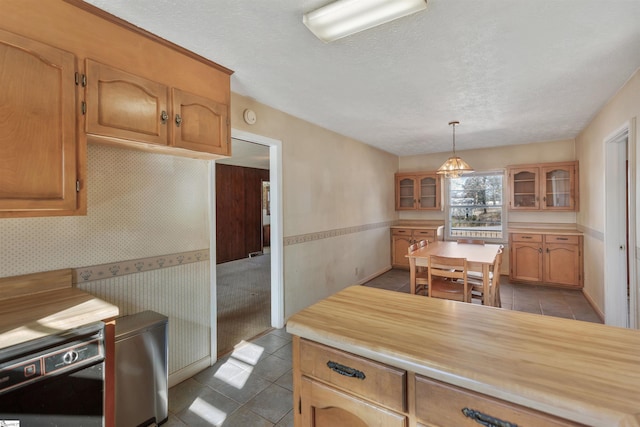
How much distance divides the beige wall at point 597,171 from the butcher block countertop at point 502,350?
2175 mm

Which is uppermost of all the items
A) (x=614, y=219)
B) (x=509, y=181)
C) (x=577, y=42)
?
(x=577, y=42)

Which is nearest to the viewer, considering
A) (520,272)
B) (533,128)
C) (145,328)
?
(145,328)

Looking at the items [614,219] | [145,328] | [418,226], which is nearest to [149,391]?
[145,328]

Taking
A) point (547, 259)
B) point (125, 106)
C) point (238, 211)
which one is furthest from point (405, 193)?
point (125, 106)

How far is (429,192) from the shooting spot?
Result: 19.6 ft

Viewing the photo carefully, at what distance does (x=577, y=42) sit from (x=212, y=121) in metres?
2.51

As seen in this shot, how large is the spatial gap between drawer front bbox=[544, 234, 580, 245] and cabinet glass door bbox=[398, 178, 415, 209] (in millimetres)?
2344

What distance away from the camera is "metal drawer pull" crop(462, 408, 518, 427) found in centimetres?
76

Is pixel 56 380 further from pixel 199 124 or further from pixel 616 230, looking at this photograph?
pixel 616 230

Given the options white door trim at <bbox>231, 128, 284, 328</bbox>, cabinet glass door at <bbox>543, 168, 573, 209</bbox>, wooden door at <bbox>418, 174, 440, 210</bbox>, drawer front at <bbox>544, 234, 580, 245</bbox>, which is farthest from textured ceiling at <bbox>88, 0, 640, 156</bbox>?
wooden door at <bbox>418, 174, 440, 210</bbox>

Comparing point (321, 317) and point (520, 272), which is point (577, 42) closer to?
point (321, 317)

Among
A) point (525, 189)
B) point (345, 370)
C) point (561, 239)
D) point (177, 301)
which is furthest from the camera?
point (525, 189)

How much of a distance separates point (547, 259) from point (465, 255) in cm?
243

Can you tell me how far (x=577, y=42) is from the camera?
1.88 m
